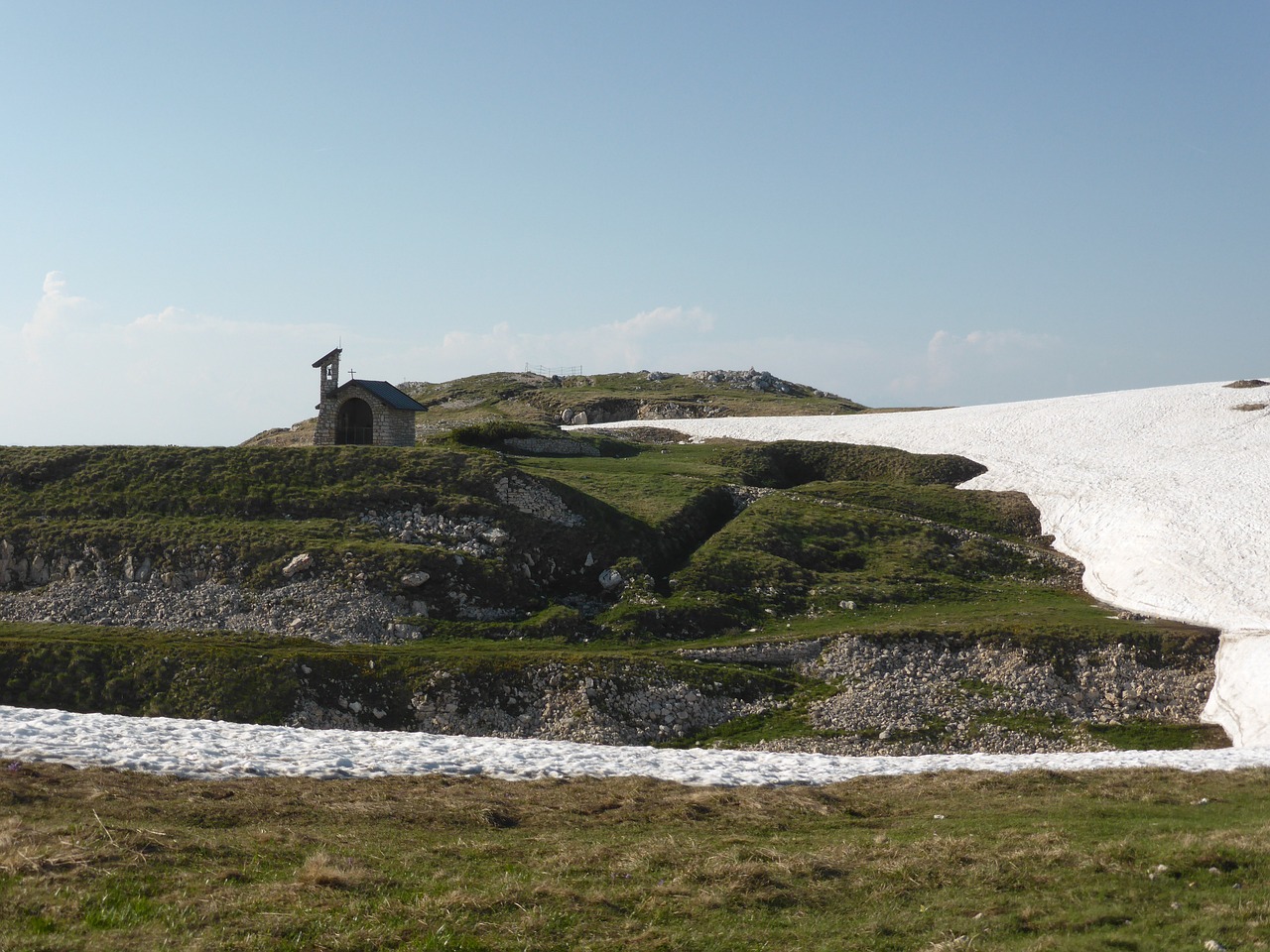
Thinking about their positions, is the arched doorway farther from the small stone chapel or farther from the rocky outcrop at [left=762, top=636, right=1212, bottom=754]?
the rocky outcrop at [left=762, top=636, right=1212, bottom=754]

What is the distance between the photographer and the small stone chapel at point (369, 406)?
2466 inches

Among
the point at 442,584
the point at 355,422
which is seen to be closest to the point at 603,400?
the point at 355,422

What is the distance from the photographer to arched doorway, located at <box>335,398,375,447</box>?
65.1m

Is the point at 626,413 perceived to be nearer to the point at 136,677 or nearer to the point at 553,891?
the point at 136,677

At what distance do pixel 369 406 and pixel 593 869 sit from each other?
52.6m

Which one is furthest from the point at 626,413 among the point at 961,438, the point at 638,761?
the point at 638,761

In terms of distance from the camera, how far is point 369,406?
64.9 metres

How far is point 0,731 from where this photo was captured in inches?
896

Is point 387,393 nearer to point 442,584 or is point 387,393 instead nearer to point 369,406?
point 369,406

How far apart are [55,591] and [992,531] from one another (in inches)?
1949

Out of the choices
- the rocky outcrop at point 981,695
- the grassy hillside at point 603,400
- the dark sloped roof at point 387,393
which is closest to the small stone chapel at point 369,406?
the dark sloped roof at point 387,393

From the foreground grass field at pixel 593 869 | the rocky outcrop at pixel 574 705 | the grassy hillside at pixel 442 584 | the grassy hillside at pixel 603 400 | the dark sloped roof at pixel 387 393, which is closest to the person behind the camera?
the foreground grass field at pixel 593 869

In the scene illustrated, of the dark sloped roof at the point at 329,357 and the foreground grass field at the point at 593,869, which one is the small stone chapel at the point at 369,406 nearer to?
the dark sloped roof at the point at 329,357

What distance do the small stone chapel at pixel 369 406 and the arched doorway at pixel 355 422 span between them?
0.13m
